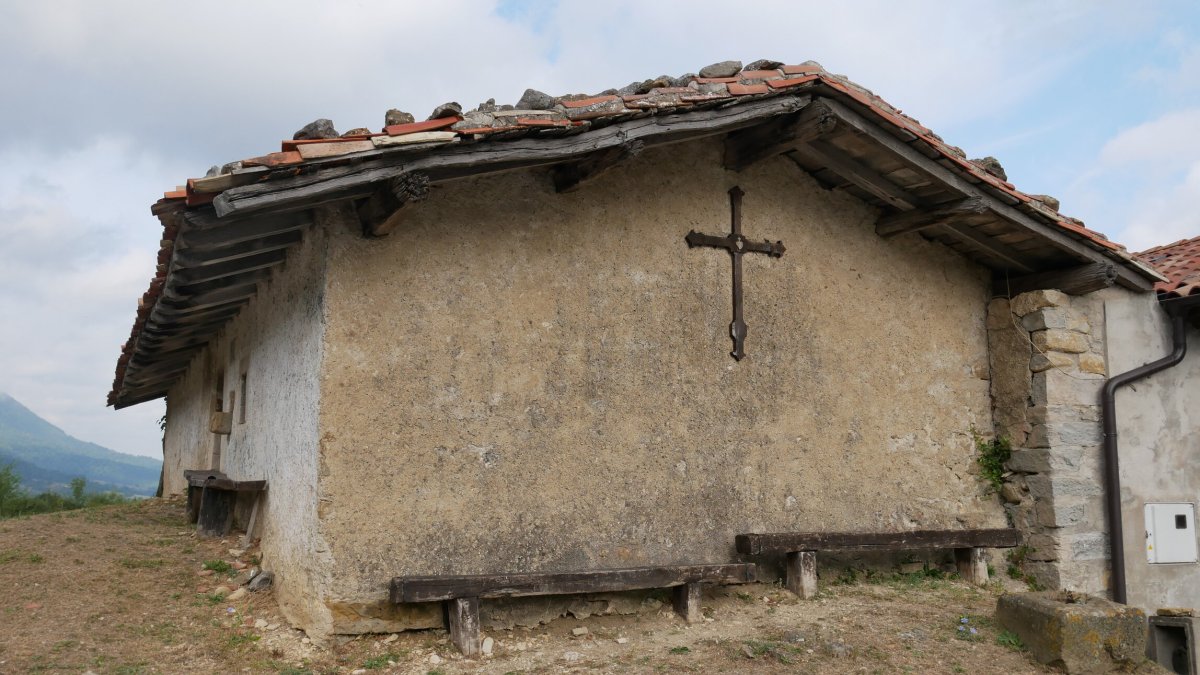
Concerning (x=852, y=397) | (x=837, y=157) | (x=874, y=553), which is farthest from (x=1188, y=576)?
(x=837, y=157)

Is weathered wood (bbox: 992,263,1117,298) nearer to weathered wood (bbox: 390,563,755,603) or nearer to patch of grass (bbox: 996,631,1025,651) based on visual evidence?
patch of grass (bbox: 996,631,1025,651)

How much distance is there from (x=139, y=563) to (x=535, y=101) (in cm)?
427

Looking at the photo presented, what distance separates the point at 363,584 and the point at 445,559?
1.62 ft

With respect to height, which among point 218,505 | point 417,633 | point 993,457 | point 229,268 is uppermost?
point 229,268

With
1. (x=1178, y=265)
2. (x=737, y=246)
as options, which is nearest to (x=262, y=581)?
(x=737, y=246)

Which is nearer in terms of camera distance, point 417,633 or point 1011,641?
point 417,633

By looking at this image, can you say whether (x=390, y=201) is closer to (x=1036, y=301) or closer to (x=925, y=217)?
(x=925, y=217)

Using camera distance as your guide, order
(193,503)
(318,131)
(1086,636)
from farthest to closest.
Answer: (193,503)
(1086,636)
(318,131)

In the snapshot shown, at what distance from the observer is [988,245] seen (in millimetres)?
7391

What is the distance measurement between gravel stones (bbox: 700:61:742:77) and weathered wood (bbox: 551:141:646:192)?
2.84ft

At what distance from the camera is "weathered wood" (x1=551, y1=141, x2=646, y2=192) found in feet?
17.8

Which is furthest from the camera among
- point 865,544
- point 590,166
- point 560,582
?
point 865,544

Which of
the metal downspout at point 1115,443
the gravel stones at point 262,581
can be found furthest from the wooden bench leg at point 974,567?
the gravel stones at point 262,581

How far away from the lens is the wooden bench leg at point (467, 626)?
504 cm
